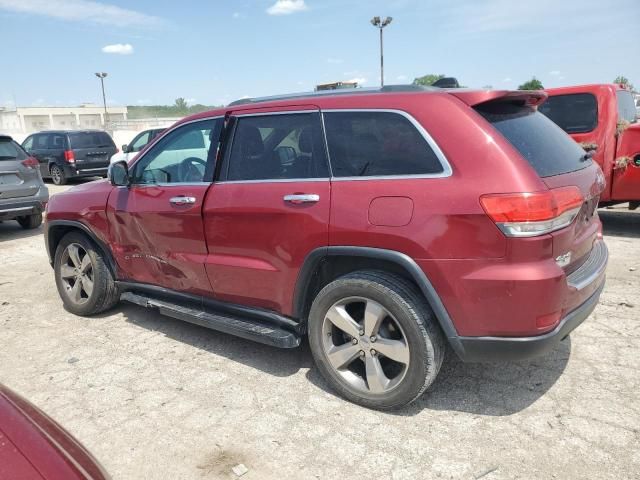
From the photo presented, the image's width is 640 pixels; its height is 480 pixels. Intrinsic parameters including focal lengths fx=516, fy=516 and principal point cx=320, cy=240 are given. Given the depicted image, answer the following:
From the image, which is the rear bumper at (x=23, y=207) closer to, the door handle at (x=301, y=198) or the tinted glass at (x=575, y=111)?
the door handle at (x=301, y=198)

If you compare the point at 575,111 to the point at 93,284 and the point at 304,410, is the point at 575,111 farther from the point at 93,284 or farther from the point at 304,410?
the point at 93,284

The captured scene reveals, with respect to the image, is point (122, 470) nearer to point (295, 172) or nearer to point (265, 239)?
point (265, 239)

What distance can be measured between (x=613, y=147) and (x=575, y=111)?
0.74 meters

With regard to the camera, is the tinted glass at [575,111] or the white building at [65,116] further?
the white building at [65,116]

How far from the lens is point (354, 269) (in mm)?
3092

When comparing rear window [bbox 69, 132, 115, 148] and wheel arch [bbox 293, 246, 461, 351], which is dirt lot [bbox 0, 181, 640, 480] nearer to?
wheel arch [bbox 293, 246, 461, 351]

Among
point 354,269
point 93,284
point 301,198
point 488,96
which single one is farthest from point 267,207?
point 93,284

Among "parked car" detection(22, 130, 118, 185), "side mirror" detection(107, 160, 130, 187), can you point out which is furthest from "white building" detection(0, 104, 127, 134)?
"side mirror" detection(107, 160, 130, 187)

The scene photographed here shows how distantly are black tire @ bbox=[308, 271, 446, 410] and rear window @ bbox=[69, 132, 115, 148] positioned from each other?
14.2 meters

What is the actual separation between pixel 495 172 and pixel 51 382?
10.3ft

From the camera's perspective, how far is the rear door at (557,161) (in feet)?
8.80

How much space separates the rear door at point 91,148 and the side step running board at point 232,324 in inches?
486

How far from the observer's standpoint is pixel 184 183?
12.3 ft

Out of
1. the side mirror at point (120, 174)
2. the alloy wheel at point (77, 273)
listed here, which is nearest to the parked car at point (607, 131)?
the side mirror at point (120, 174)
